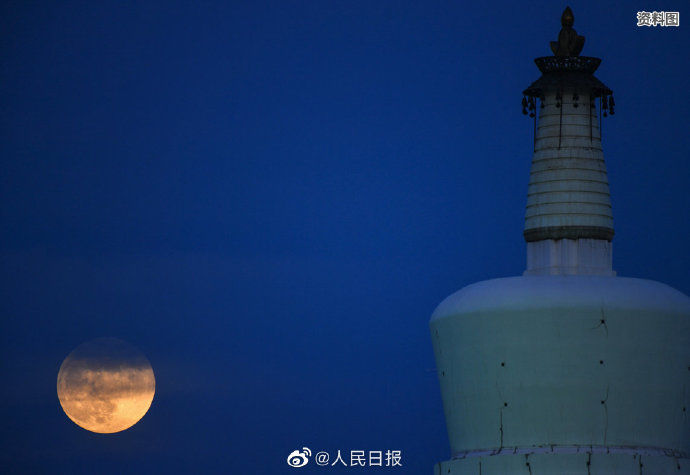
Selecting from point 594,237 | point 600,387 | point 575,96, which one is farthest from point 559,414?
point 575,96

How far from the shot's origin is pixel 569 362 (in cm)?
5350

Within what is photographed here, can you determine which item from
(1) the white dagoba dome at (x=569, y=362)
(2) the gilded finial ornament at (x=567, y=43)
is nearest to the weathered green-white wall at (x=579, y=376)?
(1) the white dagoba dome at (x=569, y=362)

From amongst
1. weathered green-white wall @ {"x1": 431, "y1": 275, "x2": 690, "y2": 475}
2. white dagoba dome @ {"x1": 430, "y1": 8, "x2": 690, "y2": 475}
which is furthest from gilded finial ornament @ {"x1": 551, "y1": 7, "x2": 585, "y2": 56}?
weathered green-white wall @ {"x1": 431, "y1": 275, "x2": 690, "y2": 475}

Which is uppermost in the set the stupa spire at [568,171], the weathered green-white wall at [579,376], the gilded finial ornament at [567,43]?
the gilded finial ornament at [567,43]

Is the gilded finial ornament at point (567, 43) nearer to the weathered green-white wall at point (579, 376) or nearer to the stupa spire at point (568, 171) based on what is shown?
the stupa spire at point (568, 171)

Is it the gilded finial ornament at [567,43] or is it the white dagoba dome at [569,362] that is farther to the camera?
the gilded finial ornament at [567,43]

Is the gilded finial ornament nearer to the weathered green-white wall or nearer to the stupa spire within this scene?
the stupa spire

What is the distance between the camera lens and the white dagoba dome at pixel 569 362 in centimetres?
5325

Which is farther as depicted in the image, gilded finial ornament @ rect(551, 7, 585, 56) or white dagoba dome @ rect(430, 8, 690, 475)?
gilded finial ornament @ rect(551, 7, 585, 56)

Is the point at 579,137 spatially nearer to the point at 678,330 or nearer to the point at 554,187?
the point at 554,187

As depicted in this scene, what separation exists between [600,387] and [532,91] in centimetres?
1001

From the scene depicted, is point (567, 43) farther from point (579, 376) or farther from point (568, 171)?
point (579, 376)

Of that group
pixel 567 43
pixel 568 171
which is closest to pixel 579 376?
pixel 568 171

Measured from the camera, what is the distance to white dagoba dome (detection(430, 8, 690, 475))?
175 ft
